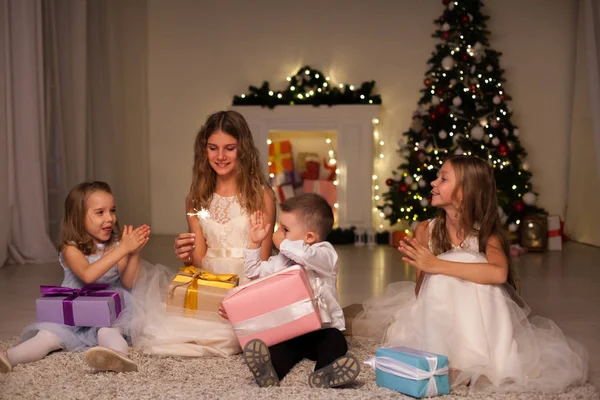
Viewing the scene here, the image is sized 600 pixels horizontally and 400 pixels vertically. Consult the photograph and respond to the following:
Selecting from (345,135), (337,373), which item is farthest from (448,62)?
(337,373)

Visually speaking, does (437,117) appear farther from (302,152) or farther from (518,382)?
(518,382)

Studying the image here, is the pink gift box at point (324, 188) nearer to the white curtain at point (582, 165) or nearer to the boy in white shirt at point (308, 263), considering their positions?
the white curtain at point (582, 165)

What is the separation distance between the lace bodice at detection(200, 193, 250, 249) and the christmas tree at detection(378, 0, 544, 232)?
3.63 metres

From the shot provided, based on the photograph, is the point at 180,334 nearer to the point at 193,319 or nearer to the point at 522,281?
the point at 193,319

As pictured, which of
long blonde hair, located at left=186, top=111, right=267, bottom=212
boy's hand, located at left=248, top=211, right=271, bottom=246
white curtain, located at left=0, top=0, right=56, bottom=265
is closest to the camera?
boy's hand, located at left=248, top=211, right=271, bottom=246

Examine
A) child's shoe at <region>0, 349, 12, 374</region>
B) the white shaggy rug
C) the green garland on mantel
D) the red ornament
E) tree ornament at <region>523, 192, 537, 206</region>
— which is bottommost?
the white shaggy rug

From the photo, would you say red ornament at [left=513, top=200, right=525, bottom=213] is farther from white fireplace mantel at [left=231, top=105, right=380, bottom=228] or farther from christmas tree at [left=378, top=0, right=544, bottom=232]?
white fireplace mantel at [left=231, top=105, right=380, bottom=228]

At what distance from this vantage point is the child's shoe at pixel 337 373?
2.47 m

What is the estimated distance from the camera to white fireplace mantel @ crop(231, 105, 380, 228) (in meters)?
7.62

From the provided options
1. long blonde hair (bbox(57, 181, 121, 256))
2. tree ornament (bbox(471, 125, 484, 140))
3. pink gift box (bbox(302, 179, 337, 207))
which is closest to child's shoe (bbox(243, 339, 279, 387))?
long blonde hair (bbox(57, 181, 121, 256))

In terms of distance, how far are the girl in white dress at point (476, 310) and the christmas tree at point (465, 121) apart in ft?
12.7

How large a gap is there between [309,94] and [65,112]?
97.3 inches

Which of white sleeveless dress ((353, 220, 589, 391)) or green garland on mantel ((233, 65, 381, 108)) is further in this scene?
green garland on mantel ((233, 65, 381, 108))

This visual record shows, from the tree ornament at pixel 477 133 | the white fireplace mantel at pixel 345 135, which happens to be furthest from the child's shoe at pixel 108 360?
the white fireplace mantel at pixel 345 135
